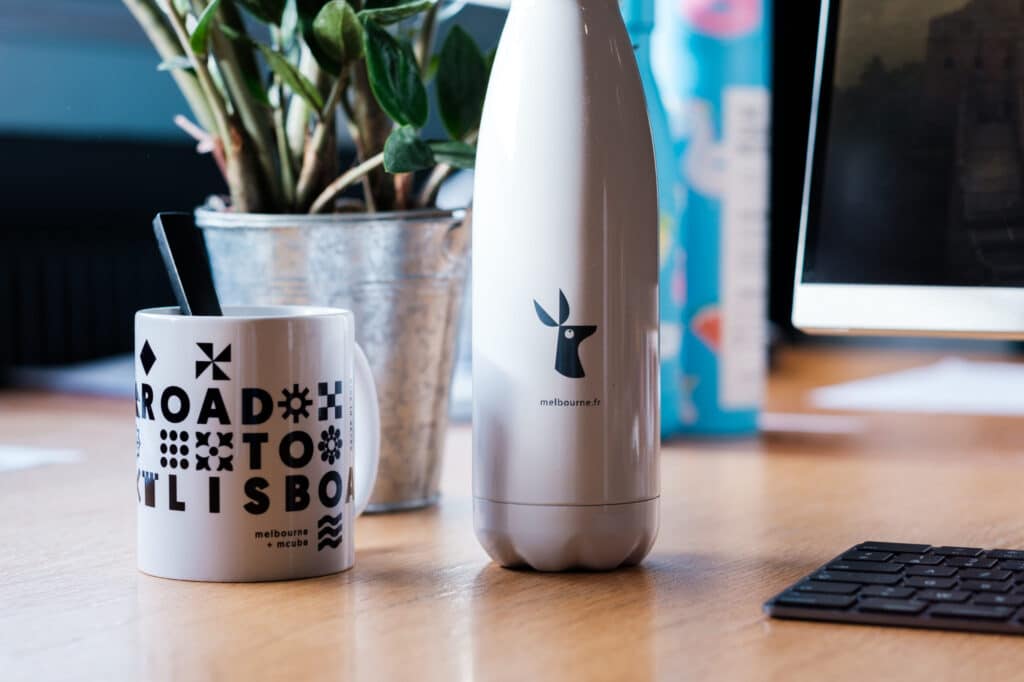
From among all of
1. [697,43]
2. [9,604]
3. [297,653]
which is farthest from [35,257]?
[297,653]

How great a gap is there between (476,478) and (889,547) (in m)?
0.17

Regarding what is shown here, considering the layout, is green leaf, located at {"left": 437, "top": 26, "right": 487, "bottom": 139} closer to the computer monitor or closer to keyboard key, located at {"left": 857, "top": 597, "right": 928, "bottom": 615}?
the computer monitor

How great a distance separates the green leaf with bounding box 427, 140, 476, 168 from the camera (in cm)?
66

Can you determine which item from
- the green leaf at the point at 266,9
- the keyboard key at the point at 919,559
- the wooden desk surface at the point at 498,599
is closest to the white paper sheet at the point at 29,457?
the wooden desk surface at the point at 498,599

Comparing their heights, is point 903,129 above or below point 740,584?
above

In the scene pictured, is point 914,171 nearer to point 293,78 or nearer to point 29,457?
point 293,78

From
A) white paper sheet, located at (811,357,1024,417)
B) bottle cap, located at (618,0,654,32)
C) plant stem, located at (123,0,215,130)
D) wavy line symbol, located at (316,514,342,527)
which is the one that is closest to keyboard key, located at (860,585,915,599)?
wavy line symbol, located at (316,514,342,527)

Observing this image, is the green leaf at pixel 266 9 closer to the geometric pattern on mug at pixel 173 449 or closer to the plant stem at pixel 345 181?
the plant stem at pixel 345 181

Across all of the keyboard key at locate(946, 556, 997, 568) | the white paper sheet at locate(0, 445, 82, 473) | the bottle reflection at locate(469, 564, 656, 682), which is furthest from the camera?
the white paper sheet at locate(0, 445, 82, 473)

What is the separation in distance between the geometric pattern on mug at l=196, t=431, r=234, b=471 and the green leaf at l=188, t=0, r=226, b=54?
0.65 ft

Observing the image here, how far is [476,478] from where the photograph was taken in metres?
0.58

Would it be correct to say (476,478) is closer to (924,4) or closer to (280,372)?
(280,372)

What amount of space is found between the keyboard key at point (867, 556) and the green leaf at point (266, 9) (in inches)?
15.3

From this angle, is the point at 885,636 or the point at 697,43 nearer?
the point at 885,636
